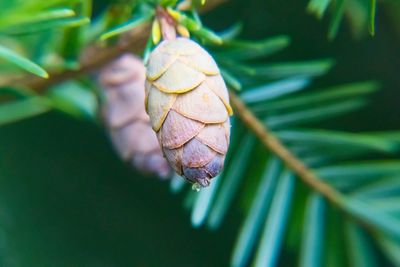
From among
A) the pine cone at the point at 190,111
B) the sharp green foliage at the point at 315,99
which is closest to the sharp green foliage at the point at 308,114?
the sharp green foliage at the point at 315,99

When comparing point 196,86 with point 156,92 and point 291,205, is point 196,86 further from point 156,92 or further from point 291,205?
point 291,205

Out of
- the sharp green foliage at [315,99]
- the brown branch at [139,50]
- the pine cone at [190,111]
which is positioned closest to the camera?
the pine cone at [190,111]

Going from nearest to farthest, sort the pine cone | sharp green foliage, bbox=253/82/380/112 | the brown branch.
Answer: the pine cone
the brown branch
sharp green foliage, bbox=253/82/380/112

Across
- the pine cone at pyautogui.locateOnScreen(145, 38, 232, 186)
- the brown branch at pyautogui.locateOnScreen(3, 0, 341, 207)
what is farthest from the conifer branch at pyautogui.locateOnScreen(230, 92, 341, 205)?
the pine cone at pyautogui.locateOnScreen(145, 38, 232, 186)

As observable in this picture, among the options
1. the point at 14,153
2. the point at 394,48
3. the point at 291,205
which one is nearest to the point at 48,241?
the point at 14,153

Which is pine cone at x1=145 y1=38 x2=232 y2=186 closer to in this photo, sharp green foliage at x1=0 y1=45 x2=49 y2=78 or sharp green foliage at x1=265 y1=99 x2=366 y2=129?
sharp green foliage at x1=0 y1=45 x2=49 y2=78

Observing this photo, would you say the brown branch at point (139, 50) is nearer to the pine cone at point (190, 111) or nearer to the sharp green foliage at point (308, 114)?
the sharp green foliage at point (308, 114)
